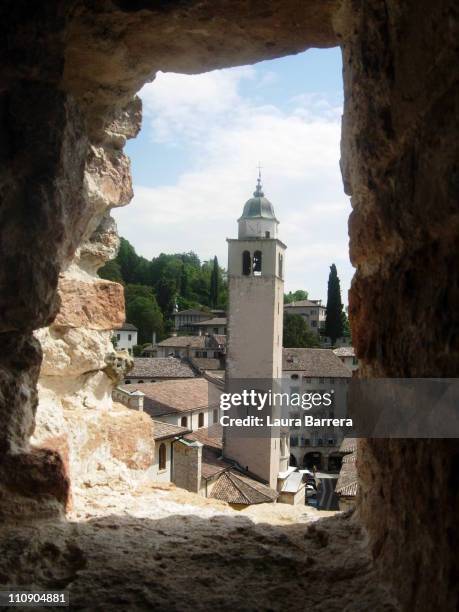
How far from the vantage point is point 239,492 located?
1981 cm

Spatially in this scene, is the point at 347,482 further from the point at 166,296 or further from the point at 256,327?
the point at 166,296

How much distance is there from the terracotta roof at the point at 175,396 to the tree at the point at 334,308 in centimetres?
1419

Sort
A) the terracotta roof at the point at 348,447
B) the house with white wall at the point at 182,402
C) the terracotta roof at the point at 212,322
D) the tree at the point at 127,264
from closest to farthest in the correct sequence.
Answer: the house with white wall at the point at 182,402
the terracotta roof at the point at 348,447
the terracotta roof at the point at 212,322
the tree at the point at 127,264

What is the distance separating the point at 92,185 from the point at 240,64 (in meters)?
0.76

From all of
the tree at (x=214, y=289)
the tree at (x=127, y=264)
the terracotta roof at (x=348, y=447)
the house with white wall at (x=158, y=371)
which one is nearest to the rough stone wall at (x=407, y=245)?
the terracotta roof at (x=348, y=447)

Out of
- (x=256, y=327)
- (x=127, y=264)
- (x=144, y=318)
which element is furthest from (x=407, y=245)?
(x=127, y=264)

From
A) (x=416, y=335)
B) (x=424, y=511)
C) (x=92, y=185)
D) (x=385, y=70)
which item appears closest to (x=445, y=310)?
(x=416, y=335)

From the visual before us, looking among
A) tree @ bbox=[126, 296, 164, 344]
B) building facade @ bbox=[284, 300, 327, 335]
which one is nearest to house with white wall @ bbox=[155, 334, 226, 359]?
tree @ bbox=[126, 296, 164, 344]

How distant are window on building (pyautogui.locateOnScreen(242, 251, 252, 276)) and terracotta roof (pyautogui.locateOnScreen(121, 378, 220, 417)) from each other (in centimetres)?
610

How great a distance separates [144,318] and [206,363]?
14309mm

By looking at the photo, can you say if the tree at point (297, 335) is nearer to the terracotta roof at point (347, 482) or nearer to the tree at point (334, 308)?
the tree at point (334, 308)

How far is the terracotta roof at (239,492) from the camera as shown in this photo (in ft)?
62.5

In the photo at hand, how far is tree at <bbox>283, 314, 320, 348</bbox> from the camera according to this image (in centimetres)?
4397

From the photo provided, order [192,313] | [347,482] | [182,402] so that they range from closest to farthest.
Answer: [347,482] < [182,402] < [192,313]
